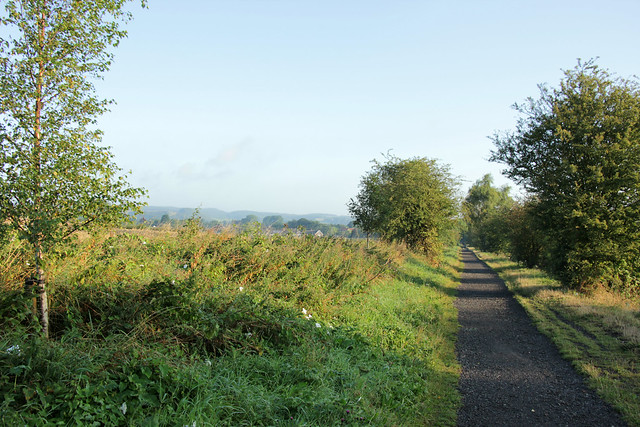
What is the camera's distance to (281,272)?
30.5 ft

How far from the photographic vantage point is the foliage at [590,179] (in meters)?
14.1

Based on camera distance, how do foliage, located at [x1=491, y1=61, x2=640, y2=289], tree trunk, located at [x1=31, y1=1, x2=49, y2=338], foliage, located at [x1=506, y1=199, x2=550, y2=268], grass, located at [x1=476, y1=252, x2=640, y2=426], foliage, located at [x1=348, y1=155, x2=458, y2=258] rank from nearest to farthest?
1. tree trunk, located at [x1=31, y1=1, x2=49, y2=338]
2. grass, located at [x1=476, y1=252, x2=640, y2=426]
3. foliage, located at [x1=491, y1=61, x2=640, y2=289]
4. foliage, located at [x1=348, y1=155, x2=458, y2=258]
5. foliage, located at [x1=506, y1=199, x2=550, y2=268]

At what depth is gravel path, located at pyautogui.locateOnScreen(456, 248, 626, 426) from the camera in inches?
207

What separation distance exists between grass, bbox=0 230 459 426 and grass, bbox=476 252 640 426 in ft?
7.94

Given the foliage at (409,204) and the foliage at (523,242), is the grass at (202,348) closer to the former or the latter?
the foliage at (409,204)

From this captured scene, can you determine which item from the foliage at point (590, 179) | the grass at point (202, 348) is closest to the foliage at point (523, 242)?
the foliage at point (590, 179)

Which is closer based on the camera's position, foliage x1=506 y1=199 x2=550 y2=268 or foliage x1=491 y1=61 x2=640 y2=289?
foliage x1=491 y1=61 x2=640 y2=289

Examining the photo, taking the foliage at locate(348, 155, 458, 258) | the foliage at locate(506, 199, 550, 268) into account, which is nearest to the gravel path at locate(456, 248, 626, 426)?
the foliage at locate(348, 155, 458, 258)

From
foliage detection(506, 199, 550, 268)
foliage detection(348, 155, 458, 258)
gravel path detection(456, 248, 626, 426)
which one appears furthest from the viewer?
foliage detection(506, 199, 550, 268)

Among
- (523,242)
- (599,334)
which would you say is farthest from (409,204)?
(599,334)

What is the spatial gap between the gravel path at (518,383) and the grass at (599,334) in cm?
26

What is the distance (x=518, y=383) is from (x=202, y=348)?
553cm

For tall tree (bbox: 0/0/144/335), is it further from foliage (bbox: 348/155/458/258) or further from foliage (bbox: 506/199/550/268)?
foliage (bbox: 506/199/550/268)

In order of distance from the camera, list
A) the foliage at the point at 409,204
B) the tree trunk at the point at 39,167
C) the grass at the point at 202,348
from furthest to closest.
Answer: the foliage at the point at 409,204, the tree trunk at the point at 39,167, the grass at the point at 202,348
